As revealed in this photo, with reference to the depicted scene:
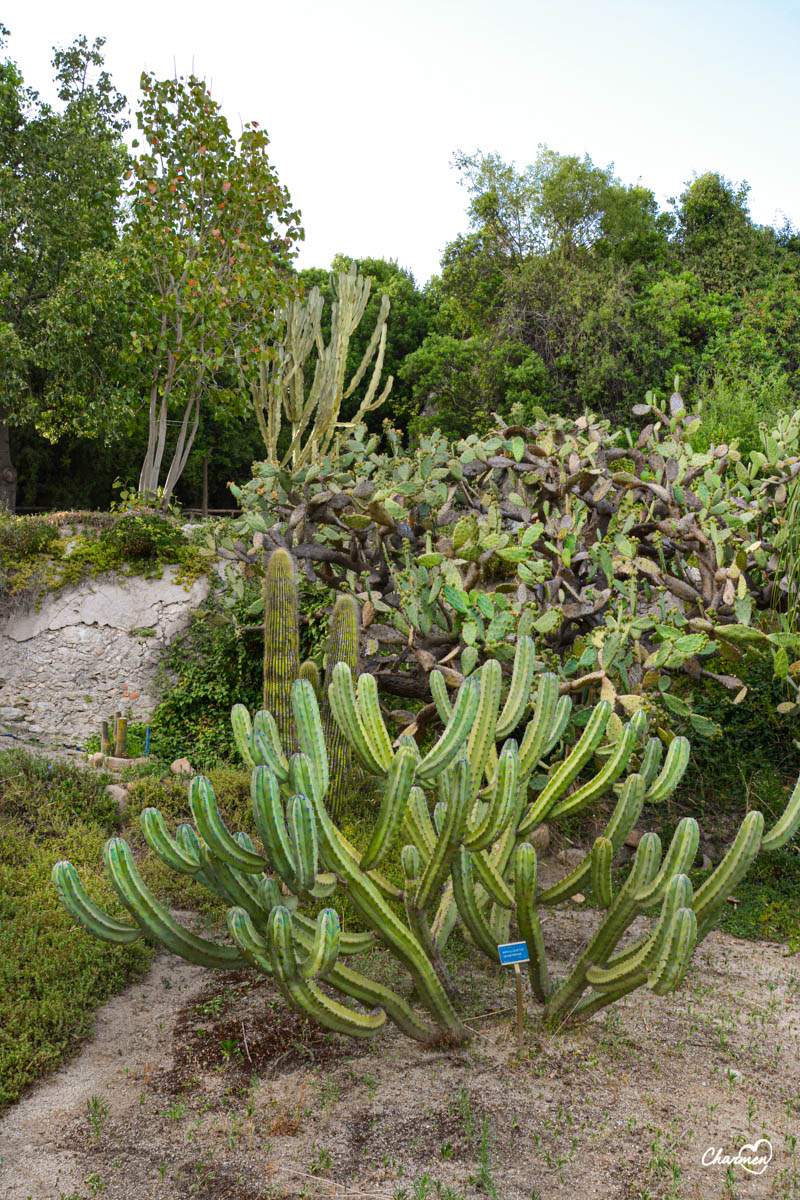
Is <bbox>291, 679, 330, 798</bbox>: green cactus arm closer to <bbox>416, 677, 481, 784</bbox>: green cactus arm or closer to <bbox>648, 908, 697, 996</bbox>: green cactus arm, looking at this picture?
<bbox>416, 677, 481, 784</bbox>: green cactus arm

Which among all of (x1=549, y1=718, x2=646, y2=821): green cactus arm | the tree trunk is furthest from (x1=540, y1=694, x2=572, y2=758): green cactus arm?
the tree trunk

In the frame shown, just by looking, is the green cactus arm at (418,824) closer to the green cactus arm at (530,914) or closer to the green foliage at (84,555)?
the green cactus arm at (530,914)

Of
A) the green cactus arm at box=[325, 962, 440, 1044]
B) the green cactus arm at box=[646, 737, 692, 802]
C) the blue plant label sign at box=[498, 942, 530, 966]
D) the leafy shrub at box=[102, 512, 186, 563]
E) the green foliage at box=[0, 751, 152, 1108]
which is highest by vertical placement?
the leafy shrub at box=[102, 512, 186, 563]

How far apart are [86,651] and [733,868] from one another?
717 centimetres

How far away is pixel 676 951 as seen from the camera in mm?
2523

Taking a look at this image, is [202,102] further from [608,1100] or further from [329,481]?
[608,1100]

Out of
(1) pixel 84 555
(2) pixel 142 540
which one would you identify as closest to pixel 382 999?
(2) pixel 142 540

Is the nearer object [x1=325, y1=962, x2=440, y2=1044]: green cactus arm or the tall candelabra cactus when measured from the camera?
the tall candelabra cactus

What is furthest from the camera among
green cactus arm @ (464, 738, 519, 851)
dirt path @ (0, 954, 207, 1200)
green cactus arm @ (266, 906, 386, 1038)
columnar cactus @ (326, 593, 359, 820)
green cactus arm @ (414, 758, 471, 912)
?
columnar cactus @ (326, 593, 359, 820)

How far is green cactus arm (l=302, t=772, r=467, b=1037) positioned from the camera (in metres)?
2.66

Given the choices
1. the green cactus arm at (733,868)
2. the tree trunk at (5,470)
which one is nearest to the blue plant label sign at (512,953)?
the green cactus arm at (733,868)

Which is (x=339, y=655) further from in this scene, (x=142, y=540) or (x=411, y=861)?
(x=142, y=540)

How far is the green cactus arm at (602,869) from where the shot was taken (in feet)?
9.39

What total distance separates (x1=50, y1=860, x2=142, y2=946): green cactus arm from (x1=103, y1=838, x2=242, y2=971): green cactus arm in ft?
0.33
